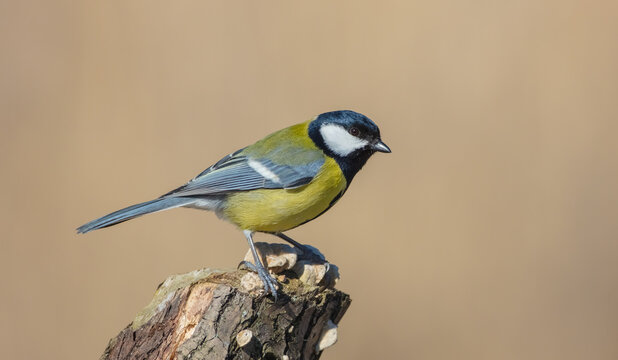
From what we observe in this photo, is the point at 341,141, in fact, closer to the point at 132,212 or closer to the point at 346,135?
the point at 346,135

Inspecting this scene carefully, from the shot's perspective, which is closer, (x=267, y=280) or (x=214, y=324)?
(x=214, y=324)

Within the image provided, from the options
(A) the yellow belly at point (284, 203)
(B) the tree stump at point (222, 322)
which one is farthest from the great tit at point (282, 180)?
(B) the tree stump at point (222, 322)

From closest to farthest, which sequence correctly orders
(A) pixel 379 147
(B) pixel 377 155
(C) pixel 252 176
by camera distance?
1. (C) pixel 252 176
2. (A) pixel 379 147
3. (B) pixel 377 155

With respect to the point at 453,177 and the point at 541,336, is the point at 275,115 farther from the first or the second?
the point at 541,336

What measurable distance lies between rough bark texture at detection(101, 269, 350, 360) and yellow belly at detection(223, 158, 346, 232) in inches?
21.0

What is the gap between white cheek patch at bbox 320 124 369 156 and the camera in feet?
9.27

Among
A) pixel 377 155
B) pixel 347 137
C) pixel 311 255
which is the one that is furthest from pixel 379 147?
pixel 377 155

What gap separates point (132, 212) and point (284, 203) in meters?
0.61

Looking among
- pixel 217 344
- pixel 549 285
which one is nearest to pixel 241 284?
pixel 217 344

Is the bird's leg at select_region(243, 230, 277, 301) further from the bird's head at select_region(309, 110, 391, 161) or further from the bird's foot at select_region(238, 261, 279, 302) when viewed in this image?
the bird's head at select_region(309, 110, 391, 161)

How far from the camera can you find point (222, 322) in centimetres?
198

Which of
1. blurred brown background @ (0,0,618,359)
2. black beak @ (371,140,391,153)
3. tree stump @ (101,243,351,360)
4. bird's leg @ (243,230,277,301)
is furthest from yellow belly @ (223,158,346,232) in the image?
blurred brown background @ (0,0,618,359)

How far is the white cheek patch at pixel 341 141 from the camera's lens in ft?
9.27

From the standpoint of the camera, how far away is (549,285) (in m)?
3.94
